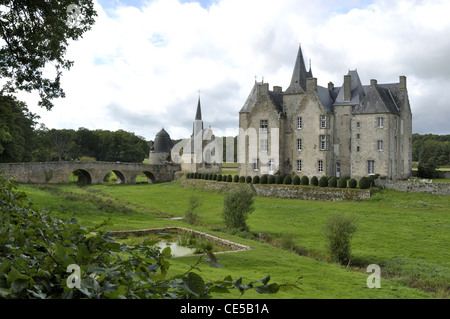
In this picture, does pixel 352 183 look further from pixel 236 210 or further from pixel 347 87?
pixel 236 210

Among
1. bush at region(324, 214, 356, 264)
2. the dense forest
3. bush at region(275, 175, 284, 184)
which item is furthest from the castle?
the dense forest

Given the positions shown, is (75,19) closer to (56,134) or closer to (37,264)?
(37,264)

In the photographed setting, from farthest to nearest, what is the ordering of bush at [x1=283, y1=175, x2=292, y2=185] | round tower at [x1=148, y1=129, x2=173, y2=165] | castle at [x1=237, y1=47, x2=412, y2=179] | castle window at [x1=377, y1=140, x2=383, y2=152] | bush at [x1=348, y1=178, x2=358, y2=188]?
round tower at [x1=148, y1=129, x2=173, y2=165]
castle at [x1=237, y1=47, x2=412, y2=179]
bush at [x1=283, y1=175, x2=292, y2=185]
castle window at [x1=377, y1=140, x2=383, y2=152]
bush at [x1=348, y1=178, x2=358, y2=188]

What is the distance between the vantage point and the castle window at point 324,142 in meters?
39.5

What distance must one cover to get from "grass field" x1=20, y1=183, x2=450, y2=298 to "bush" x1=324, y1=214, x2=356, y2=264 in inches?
18.7

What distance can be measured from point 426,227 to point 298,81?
80.5 feet

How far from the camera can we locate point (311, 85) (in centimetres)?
3994

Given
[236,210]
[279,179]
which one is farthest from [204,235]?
[279,179]

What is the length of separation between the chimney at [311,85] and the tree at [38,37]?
3076 cm

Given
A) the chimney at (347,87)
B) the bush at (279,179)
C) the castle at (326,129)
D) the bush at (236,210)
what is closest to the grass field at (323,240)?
the bush at (236,210)

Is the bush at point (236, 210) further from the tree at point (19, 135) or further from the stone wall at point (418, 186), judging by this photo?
the tree at point (19, 135)

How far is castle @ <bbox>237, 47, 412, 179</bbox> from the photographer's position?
37188 mm

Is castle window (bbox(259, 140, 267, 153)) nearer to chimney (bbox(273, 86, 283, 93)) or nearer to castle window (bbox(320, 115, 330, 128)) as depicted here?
castle window (bbox(320, 115, 330, 128))

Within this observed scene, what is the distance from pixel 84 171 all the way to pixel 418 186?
4296cm
